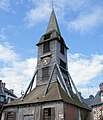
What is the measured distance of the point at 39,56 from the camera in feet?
101

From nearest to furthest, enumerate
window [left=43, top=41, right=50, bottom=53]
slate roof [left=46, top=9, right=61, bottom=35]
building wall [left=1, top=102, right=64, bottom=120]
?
building wall [left=1, top=102, right=64, bottom=120] < window [left=43, top=41, right=50, bottom=53] < slate roof [left=46, top=9, right=61, bottom=35]

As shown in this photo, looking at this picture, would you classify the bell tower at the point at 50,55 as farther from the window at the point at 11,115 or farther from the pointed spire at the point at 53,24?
the window at the point at 11,115

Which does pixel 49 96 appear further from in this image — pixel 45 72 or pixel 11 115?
pixel 11 115

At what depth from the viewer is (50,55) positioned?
2928cm

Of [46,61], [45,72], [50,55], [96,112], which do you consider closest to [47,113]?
[45,72]

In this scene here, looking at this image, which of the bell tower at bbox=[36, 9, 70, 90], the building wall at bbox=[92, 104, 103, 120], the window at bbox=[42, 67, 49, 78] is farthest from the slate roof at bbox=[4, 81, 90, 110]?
the building wall at bbox=[92, 104, 103, 120]

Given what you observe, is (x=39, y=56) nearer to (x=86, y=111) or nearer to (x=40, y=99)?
(x=40, y=99)

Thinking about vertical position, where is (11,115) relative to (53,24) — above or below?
below

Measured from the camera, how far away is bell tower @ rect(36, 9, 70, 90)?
93.6ft

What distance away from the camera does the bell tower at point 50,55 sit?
93.6ft

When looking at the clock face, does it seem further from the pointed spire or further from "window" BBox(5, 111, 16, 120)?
"window" BBox(5, 111, 16, 120)

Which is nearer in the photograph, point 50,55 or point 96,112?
point 96,112

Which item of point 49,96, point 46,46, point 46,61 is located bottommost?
point 49,96

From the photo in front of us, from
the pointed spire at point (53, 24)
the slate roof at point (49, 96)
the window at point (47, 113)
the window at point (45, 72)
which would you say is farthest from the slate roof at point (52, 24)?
the window at point (47, 113)
